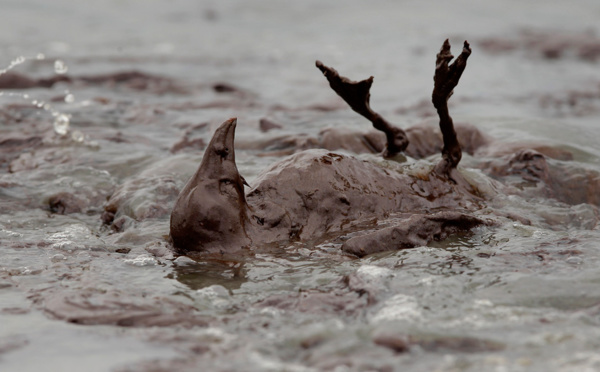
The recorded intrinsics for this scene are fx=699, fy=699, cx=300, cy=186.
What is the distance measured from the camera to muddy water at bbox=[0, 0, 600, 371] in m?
2.62

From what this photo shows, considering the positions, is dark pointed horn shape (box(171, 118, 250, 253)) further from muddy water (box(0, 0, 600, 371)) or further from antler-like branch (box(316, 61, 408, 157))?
antler-like branch (box(316, 61, 408, 157))

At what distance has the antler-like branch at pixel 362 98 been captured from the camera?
4359 mm

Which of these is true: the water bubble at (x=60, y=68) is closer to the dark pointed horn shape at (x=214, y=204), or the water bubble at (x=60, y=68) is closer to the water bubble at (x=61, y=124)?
the water bubble at (x=61, y=124)

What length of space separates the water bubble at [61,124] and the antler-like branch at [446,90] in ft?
12.8

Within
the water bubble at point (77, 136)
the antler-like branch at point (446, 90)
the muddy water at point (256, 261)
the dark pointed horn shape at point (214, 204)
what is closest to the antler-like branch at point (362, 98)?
the antler-like branch at point (446, 90)

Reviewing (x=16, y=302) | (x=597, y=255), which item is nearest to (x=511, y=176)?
(x=597, y=255)

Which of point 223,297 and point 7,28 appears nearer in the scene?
point 223,297

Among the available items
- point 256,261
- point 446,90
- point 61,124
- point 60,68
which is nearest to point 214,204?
point 256,261

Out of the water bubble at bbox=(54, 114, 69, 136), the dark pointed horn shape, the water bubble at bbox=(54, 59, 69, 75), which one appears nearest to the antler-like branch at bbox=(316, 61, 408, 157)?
the dark pointed horn shape

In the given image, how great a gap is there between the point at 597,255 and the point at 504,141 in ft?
8.18

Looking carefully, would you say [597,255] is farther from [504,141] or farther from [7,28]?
[7,28]

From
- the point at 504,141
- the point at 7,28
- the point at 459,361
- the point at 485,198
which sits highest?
the point at 7,28

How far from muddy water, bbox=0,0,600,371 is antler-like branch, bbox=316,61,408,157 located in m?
0.56

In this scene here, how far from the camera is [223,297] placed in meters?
3.21
